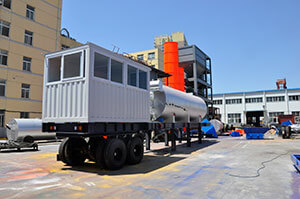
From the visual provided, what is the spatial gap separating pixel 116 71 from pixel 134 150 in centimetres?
360

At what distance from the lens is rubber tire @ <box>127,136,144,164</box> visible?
9.34 meters

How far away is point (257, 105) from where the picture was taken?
65.6 meters

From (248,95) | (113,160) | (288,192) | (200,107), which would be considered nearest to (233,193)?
(288,192)

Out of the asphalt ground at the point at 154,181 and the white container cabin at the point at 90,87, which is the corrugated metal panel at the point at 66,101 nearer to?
the white container cabin at the point at 90,87

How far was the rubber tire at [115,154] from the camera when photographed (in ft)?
26.3

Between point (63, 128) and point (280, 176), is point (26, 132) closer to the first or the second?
point (63, 128)

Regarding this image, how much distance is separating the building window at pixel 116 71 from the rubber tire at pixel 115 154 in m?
2.52

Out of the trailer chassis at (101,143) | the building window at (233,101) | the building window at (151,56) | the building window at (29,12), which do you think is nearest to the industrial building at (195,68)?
the building window at (151,56)

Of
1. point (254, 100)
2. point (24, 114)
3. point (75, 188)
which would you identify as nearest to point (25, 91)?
point (24, 114)

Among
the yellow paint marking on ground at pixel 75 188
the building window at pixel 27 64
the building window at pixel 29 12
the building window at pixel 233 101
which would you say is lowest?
the yellow paint marking on ground at pixel 75 188

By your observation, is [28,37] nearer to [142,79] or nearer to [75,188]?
[142,79]

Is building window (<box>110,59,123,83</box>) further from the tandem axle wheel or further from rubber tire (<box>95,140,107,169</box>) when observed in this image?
rubber tire (<box>95,140,107,169</box>)

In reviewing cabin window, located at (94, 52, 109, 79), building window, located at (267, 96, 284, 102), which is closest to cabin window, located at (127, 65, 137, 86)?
cabin window, located at (94, 52, 109, 79)

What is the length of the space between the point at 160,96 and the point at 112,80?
4.34m
